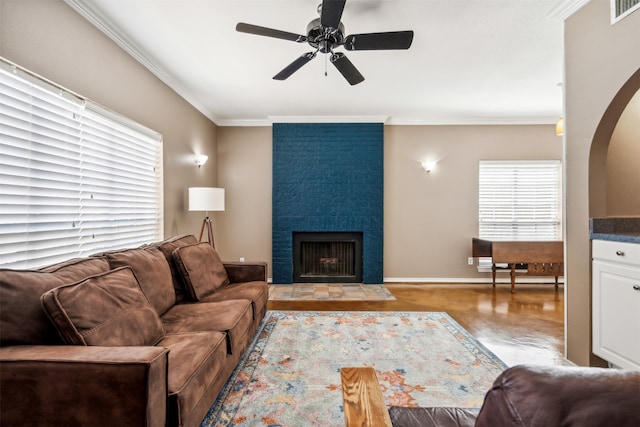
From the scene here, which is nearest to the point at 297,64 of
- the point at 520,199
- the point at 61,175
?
the point at 61,175

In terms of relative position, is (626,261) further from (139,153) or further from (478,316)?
(139,153)

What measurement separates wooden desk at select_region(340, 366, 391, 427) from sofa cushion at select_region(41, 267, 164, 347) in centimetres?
109

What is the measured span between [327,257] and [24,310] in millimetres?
4068

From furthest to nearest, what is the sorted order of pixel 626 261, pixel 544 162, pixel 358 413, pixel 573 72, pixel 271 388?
pixel 544 162, pixel 573 72, pixel 271 388, pixel 626 261, pixel 358 413

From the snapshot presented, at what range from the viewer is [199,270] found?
2668 mm

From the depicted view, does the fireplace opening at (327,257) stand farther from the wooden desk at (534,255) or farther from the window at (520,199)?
the window at (520,199)

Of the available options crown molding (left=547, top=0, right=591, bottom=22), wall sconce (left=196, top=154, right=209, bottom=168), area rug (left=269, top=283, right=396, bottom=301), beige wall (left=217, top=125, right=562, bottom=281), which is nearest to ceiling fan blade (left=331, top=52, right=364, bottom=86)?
crown molding (left=547, top=0, right=591, bottom=22)

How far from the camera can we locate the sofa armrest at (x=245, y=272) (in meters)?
3.22

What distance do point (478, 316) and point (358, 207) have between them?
226 centimetres

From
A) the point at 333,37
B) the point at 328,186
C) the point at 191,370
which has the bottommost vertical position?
the point at 191,370

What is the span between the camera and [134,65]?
2.85 meters

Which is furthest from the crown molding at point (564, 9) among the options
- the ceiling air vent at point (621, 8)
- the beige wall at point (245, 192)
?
the beige wall at point (245, 192)

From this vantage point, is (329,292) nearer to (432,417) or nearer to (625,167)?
(625,167)

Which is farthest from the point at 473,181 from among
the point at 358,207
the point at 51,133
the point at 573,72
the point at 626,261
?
the point at 51,133
